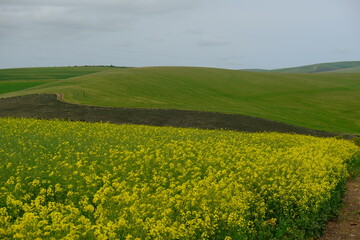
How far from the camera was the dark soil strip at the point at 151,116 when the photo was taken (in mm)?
37406

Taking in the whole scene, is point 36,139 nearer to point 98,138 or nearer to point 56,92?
point 98,138

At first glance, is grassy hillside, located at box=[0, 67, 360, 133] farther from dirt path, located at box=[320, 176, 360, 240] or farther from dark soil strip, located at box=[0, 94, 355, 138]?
dirt path, located at box=[320, 176, 360, 240]

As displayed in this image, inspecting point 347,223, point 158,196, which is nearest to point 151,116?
point 347,223

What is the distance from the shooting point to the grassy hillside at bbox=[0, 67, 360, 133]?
47844 mm

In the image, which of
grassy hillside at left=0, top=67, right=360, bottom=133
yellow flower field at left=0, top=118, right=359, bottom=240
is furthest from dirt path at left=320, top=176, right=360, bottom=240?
grassy hillside at left=0, top=67, right=360, bottom=133

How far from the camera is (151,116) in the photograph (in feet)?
130

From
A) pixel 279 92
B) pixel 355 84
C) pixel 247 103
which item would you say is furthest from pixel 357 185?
pixel 355 84

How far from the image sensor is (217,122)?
38.5 meters

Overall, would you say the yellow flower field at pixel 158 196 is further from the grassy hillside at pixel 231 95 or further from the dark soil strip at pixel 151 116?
the grassy hillside at pixel 231 95

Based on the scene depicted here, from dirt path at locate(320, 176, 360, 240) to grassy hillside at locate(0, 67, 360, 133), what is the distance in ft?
88.5

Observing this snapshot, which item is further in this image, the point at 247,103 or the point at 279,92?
the point at 279,92

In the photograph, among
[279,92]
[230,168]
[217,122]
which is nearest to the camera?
[230,168]

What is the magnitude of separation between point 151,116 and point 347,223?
1076 inches

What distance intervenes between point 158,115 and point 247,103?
20.8m
